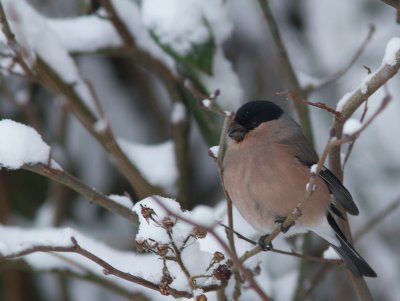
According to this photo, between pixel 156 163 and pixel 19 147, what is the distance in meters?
1.06

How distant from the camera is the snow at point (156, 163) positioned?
8.75ft

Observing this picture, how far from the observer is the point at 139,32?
2771 mm

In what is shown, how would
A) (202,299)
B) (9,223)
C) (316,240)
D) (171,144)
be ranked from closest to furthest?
1. (202,299)
2. (171,144)
3. (9,223)
4. (316,240)

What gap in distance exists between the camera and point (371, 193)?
3.67m

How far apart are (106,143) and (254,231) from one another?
625 millimetres

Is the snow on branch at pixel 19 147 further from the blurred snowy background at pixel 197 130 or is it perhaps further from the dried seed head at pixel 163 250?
the blurred snowy background at pixel 197 130

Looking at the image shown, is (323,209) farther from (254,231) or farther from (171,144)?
(171,144)

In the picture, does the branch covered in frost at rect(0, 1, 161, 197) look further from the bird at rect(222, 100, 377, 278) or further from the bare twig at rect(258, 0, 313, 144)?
the bare twig at rect(258, 0, 313, 144)

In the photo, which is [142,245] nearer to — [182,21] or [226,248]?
[226,248]

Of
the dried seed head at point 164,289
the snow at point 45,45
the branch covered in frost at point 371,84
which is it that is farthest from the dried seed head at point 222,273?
the snow at point 45,45

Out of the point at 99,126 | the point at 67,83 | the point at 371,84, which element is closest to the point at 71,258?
the point at 99,126

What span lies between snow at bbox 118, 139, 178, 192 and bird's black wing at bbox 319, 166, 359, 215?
710mm

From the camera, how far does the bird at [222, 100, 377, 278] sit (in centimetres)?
220

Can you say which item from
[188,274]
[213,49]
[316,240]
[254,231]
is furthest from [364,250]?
[188,274]
